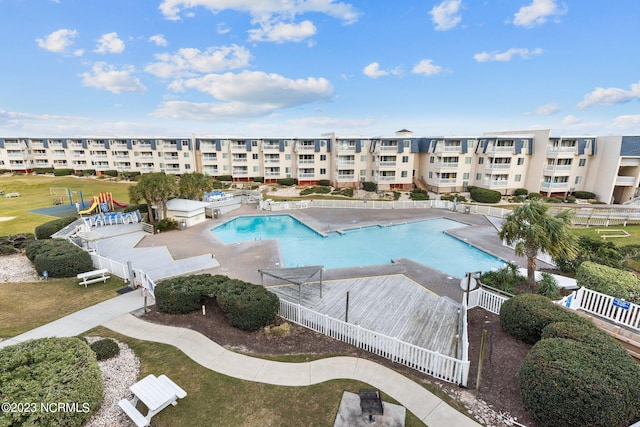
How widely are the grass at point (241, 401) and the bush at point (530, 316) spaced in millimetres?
5968

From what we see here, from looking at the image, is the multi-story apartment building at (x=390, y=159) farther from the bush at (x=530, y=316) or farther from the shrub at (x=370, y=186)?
the bush at (x=530, y=316)

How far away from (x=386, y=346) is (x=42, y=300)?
16418 millimetres

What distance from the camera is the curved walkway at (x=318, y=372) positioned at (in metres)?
8.30

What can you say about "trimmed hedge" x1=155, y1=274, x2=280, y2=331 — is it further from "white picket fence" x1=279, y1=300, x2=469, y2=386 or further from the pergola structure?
the pergola structure

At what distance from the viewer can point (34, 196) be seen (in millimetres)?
44344

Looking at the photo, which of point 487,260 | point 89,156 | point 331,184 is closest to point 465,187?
point 331,184

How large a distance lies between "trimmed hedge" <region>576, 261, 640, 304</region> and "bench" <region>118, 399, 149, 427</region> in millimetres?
17741

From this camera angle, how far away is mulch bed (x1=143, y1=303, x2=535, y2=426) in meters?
8.93

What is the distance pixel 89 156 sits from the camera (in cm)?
6781

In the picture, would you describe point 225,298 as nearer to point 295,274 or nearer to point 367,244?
point 295,274

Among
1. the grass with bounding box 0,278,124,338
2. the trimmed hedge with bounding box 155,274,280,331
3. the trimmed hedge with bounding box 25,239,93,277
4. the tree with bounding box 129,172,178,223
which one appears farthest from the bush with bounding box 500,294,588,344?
the tree with bounding box 129,172,178,223

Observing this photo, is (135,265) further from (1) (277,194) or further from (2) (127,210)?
(1) (277,194)

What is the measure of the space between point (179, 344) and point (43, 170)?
81.9 meters

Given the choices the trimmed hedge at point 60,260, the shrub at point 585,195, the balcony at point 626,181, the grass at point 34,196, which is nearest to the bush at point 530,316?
the trimmed hedge at point 60,260
